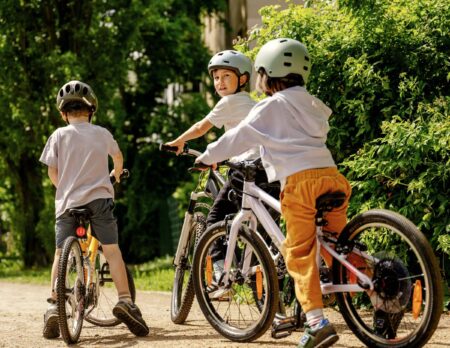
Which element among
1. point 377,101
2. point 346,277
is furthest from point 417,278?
point 377,101

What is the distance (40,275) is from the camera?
1700 centimetres

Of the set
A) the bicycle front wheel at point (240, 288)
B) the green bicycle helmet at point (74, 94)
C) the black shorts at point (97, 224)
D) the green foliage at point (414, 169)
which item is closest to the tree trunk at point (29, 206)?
the green foliage at point (414, 169)

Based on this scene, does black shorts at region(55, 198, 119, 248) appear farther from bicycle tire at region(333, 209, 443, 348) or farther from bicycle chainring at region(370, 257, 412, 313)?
bicycle chainring at region(370, 257, 412, 313)

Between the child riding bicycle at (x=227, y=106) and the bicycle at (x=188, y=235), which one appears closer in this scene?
the child riding bicycle at (x=227, y=106)

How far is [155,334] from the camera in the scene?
7.09m

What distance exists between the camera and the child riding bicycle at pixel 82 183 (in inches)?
274

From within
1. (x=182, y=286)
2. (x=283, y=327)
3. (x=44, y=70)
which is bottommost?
(x=283, y=327)

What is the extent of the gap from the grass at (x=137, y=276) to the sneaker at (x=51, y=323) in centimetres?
493

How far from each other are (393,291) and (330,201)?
0.60 m

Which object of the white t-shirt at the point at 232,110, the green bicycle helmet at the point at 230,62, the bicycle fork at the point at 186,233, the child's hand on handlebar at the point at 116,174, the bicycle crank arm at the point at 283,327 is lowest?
the bicycle crank arm at the point at 283,327

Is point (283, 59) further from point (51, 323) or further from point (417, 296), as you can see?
point (51, 323)

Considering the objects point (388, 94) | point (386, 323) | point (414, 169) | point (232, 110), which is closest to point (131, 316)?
point (232, 110)

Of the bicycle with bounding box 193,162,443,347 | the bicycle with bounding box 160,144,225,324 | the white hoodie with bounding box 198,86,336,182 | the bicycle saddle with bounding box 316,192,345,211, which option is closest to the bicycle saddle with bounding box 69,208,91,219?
the bicycle with bounding box 193,162,443,347

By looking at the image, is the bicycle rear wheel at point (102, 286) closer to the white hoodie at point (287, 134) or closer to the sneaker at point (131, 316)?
the sneaker at point (131, 316)
